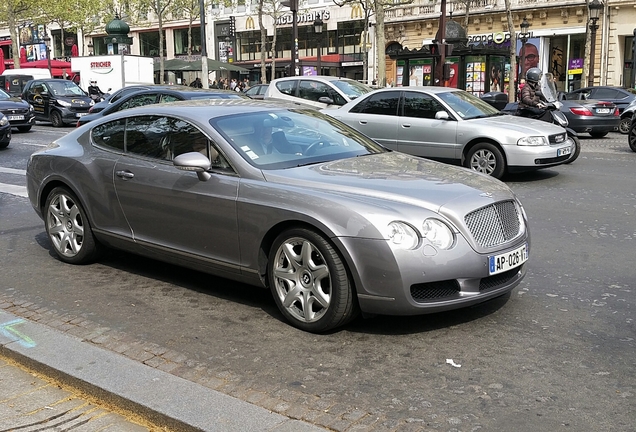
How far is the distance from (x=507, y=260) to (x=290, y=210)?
54.8 inches

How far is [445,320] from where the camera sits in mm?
4793

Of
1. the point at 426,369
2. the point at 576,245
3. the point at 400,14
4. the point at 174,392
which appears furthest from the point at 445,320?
the point at 400,14

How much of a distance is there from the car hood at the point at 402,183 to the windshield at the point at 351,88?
1085cm

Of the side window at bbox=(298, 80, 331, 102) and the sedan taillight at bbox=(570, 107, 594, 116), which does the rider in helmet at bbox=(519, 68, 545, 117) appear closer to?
the side window at bbox=(298, 80, 331, 102)

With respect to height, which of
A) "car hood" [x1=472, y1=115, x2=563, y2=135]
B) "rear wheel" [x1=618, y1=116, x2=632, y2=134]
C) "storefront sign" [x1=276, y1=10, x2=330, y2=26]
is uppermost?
"storefront sign" [x1=276, y1=10, x2=330, y2=26]

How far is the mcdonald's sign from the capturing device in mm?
53559

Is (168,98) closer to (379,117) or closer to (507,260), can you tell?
(379,117)

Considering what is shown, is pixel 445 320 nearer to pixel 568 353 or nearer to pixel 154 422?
pixel 568 353

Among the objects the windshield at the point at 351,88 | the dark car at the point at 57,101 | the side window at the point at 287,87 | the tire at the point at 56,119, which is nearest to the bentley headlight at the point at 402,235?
the windshield at the point at 351,88

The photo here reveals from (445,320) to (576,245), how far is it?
266 cm

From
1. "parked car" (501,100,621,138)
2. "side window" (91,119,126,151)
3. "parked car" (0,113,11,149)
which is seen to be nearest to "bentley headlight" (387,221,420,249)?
"side window" (91,119,126,151)

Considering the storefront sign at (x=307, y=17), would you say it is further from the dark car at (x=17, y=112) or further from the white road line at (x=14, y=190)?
the white road line at (x=14, y=190)

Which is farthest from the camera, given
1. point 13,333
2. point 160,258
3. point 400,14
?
point 400,14

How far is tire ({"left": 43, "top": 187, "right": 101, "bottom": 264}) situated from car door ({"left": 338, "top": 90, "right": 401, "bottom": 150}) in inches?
274
